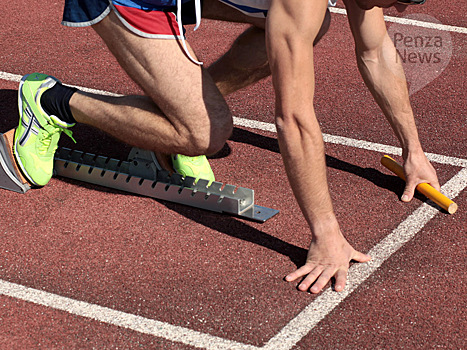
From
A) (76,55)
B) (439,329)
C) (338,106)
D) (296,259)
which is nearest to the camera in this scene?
(439,329)

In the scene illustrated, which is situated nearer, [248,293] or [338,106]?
[248,293]

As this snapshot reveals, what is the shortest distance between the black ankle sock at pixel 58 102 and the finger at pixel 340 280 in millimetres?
1667

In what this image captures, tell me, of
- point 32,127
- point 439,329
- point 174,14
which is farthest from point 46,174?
point 439,329

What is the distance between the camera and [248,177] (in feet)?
13.4

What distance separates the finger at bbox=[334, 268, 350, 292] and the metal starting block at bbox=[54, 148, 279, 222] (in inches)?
24.3

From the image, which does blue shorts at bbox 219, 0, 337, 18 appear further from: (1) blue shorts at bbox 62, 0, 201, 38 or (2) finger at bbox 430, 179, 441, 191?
(2) finger at bbox 430, 179, 441, 191

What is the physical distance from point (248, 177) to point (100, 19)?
4.03 ft

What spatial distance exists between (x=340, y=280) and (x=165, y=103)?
3.86 ft

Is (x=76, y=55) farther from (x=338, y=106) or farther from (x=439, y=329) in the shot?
(x=439, y=329)

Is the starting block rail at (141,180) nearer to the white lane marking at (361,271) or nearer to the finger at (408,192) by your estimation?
the white lane marking at (361,271)

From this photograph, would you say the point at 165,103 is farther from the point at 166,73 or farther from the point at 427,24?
the point at 427,24

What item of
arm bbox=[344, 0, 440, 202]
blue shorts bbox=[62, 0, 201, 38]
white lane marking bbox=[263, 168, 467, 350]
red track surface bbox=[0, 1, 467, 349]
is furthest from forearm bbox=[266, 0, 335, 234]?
arm bbox=[344, 0, 440, 202]

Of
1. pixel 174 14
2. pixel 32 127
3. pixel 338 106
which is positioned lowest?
pixel 338 106

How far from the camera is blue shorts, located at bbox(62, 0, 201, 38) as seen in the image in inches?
133
